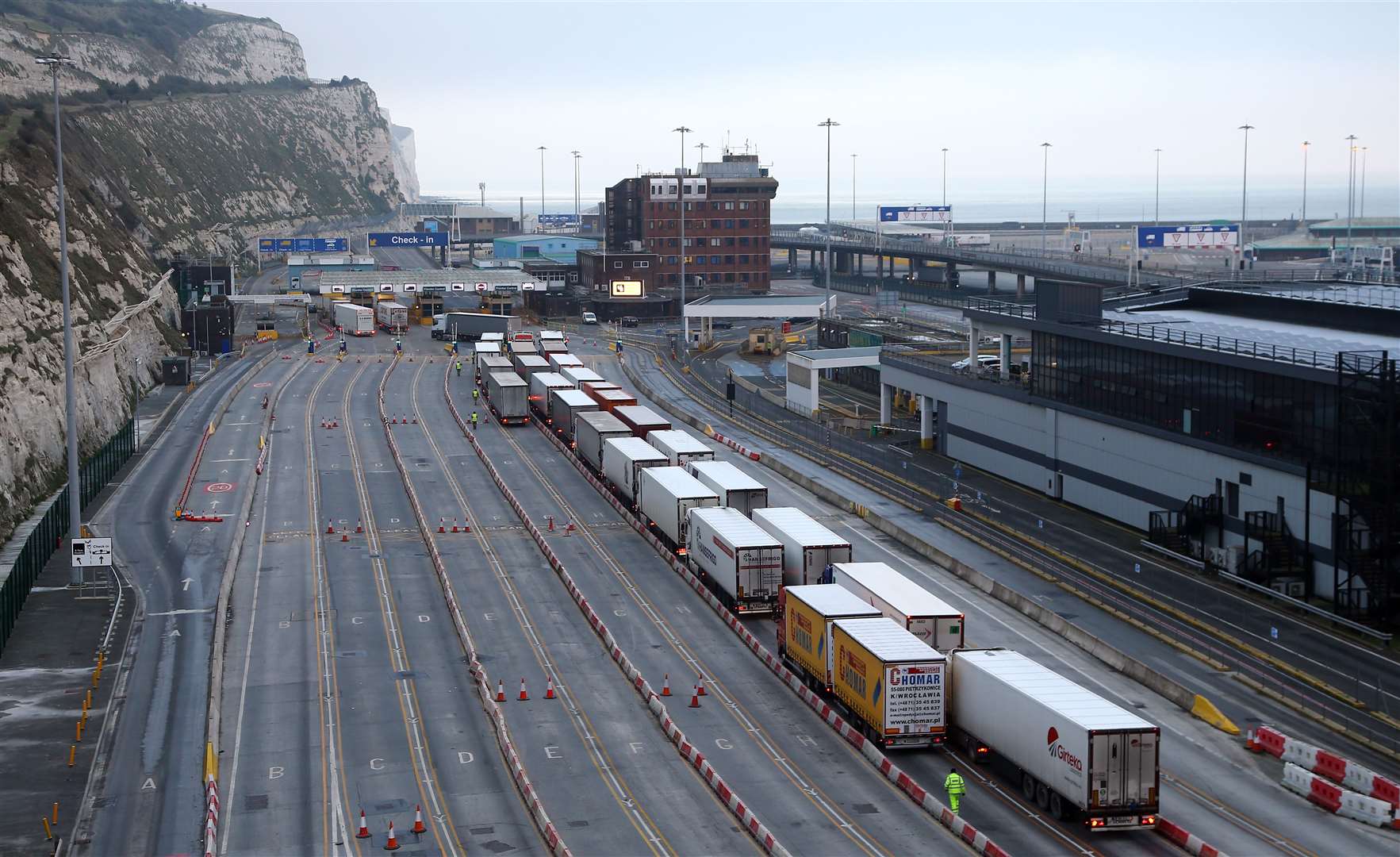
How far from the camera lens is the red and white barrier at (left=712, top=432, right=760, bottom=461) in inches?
3466

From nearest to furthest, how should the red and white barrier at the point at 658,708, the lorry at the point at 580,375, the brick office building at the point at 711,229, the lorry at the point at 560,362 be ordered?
1. the red and white barrier at the point at 658,708
2. the lorry at the point at 580,375
3. the lorry at the point at 560,362
4. the brick office building at the point at 711,229

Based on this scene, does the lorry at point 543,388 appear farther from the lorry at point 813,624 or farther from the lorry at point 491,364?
the lorry at point 813,624

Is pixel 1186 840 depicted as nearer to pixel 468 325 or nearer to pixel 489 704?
Answer: pixel 489 704

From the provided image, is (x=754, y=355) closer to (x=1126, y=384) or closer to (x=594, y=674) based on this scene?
(x=1126, y=384)

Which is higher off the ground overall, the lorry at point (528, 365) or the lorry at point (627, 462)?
the lorry at point (528, 365)

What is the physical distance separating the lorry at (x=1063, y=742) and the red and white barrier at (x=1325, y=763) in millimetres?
6188

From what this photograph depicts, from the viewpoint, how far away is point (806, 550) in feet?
174

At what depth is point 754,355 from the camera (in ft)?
468

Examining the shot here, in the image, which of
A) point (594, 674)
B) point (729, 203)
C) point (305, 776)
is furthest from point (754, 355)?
point (305, 776)

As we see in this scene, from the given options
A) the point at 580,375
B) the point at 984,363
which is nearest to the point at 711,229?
the point at 580,375

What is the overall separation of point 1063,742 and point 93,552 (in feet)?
123

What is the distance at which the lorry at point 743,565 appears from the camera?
176ft

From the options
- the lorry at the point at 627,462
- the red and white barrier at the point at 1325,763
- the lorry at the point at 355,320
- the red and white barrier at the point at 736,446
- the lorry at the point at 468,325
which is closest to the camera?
the red and white barrier at the point at 1325,763

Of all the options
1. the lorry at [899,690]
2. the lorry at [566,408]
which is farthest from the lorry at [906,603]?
the lorry at [566,408]
